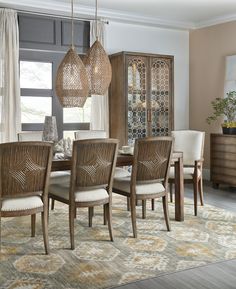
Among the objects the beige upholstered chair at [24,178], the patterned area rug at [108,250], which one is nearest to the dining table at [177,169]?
the patterned area rug at [108,250]

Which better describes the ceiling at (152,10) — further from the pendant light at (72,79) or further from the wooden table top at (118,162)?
the wooden table top at (118,162)

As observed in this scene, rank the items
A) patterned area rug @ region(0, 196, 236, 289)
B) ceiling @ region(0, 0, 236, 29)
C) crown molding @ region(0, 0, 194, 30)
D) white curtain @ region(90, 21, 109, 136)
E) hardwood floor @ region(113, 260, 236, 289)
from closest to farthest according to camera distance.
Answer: hardwood floor @ region(113, 260, 236, 289), patterned area rug @ region(0, 196, 236, 289), crown molding @ region(0, 0, 194, 30), ceiling @ region(0, 0, 236, 29), white curtain @ region(90, 21, 109, 136)

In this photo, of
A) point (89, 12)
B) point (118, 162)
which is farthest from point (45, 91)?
point (118, 162)

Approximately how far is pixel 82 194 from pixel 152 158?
0.73 m

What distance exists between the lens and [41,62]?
605 centimetres

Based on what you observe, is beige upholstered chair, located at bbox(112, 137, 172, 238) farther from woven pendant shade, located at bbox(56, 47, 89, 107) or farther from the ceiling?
the ceiling

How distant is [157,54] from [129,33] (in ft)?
1.97

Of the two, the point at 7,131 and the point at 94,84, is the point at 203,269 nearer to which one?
the point at 94,84

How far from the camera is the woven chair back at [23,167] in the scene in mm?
3029

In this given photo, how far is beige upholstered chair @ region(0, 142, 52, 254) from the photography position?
3043 mm

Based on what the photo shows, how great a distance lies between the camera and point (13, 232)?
393 centimetres

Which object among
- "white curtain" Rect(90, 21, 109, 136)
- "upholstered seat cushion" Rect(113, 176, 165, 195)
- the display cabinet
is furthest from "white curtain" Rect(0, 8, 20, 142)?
"upholstered seat cushion" Rect(113, 176, 165, 195)

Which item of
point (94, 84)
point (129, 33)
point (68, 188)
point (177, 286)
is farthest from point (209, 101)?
point (177, 286)

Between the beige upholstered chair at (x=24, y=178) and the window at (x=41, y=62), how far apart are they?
114 inches
